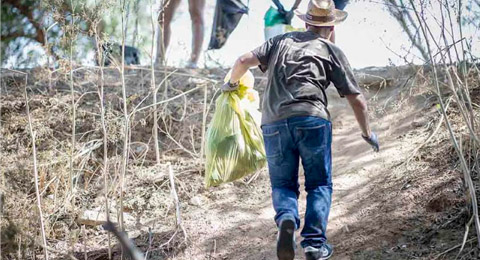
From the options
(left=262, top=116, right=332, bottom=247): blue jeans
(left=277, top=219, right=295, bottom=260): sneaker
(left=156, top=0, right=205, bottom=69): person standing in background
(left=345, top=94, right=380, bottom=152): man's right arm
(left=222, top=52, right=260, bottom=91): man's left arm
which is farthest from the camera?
(left=156, top=0, right=205, bottom=69): person standing in background

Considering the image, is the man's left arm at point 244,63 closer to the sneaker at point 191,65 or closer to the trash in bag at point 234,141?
the trash in bag at point 234,141

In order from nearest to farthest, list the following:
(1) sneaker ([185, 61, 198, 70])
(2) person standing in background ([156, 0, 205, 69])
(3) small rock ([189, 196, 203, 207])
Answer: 1. (3) small rock ([189, 196, 203, 207])
2. (2) person standing in background ([156, 0, 205, 69])
3. (1) sneaker ([185, 61, 198, 70])

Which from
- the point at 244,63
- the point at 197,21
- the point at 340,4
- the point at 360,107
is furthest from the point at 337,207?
the point at 197,21

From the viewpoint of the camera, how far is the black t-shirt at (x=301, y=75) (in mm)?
3348

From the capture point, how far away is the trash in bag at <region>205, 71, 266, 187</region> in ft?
13.1

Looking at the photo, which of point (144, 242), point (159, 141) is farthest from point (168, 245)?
point (159, 141)

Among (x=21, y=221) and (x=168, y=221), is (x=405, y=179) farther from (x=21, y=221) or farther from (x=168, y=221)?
(x=21, y=221)

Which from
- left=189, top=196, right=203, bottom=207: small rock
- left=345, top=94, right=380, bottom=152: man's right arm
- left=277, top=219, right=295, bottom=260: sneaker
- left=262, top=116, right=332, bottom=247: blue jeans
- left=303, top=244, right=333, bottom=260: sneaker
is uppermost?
left=345, top=94, right=380, bottom=152: man's right arm

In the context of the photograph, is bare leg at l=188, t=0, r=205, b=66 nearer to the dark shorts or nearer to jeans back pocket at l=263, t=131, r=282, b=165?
the dark shorts

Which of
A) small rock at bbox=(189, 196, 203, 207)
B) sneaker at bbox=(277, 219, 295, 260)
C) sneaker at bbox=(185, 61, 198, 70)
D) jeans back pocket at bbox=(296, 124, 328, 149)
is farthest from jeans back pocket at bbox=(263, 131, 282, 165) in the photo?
sneaker at bbox=(185, 61, 198, 70)

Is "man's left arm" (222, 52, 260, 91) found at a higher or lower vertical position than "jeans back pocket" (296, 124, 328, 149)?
higher

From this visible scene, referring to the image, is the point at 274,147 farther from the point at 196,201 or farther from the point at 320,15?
the point at 196,201

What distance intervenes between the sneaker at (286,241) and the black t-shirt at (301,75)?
1.87 ft

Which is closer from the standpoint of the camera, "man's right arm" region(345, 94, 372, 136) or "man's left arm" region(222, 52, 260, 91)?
"man's right arm" region(345, 94, 372, 136)
